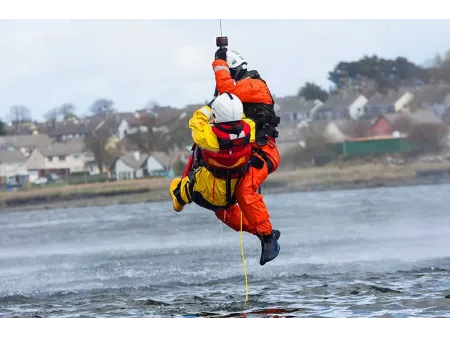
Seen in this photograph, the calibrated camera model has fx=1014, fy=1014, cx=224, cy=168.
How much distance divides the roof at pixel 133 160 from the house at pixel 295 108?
4430 millimetres

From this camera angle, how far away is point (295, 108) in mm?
31688

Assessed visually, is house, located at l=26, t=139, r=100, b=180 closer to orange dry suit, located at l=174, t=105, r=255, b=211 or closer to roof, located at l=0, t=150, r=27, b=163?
roof, located at l=0, t=150, r=27, b=163

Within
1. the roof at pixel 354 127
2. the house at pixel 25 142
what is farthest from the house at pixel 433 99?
the house at pixel 25 142

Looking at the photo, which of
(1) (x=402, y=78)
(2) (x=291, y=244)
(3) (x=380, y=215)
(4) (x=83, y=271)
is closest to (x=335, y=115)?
(1) (x=402, y=78)

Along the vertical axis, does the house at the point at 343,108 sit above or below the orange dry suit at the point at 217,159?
above

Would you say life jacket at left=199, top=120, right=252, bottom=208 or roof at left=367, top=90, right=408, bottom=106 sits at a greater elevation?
roof at left=367, top=90, right=408, bottom=106

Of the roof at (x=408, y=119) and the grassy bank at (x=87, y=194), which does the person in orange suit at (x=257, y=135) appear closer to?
the roof at (x=408, y=119)

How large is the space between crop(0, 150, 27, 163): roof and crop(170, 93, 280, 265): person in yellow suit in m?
26.4

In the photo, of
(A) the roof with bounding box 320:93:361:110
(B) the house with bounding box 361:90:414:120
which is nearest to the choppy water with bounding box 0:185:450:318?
(B) the house with bounding box 361:90:414:120

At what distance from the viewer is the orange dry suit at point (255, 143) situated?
6.53 m

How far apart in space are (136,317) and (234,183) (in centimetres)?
111

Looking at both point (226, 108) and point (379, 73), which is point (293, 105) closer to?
point (379, 73)

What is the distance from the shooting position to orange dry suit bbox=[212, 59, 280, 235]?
6527mm

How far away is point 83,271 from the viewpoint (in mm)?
9992
